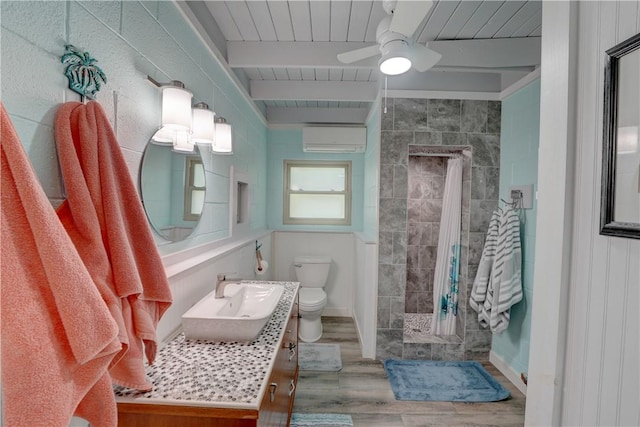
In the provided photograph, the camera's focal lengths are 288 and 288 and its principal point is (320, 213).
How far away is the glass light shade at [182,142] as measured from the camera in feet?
4.50

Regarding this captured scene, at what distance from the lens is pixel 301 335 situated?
9.70ft

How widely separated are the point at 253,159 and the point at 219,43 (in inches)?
45.3

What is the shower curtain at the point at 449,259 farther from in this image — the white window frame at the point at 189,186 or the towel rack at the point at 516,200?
the white window frame at the point at 189,186

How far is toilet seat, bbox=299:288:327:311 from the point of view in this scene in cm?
280

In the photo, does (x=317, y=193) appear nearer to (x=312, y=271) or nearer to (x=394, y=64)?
(x=312, y=271)

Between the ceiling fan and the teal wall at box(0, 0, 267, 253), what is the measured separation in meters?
0.85

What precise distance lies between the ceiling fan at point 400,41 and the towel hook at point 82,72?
3.63 ft

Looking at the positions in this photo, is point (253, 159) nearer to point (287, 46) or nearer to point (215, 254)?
point (287, 46)

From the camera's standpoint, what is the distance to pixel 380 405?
6.65ft

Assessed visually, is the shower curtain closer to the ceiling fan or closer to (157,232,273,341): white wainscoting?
the ceiling fan

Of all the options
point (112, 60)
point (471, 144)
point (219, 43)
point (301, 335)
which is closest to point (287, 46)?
point (219, 43)

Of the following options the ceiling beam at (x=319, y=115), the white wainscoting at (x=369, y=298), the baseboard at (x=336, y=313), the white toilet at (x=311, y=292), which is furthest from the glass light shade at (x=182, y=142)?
the baseboard at (x=336, y=313)

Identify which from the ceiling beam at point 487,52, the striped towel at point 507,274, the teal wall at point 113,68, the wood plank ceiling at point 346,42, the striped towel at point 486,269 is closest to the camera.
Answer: the teal wall at point 113,68

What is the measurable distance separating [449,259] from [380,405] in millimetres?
1440
